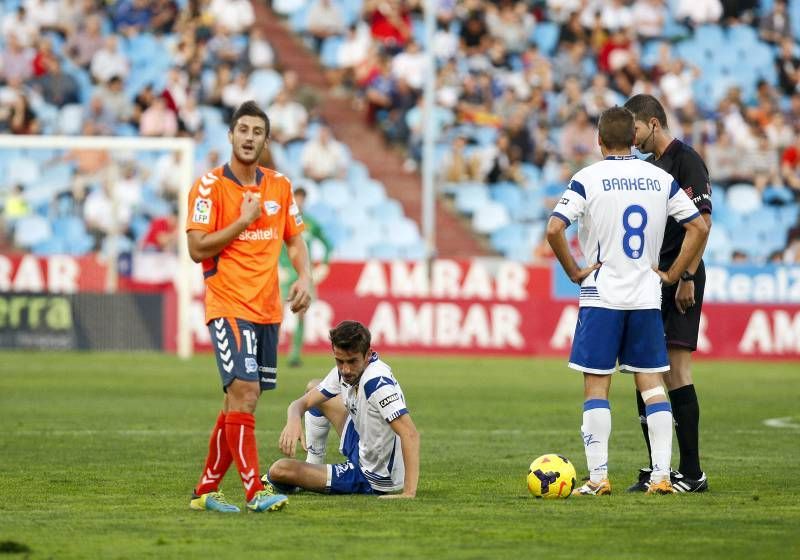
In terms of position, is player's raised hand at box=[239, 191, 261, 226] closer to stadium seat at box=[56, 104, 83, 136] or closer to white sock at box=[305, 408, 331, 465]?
white sock at box=[305, 408, 331, 465]

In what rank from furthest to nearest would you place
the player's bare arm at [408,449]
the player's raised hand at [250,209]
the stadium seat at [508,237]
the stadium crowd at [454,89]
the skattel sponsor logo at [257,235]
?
the stadium seat at [508,237] < the stadium crowd at [454,89] < the player's bare arm at [408,449] < the skattel sponsor logo at [257,235] < the player's raised hand at [250,209]

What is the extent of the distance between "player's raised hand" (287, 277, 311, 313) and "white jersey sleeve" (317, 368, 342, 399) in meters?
1.01

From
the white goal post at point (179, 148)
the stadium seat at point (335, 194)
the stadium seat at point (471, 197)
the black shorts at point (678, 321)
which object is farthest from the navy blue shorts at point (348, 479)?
the stadium seat at point (471, 197)

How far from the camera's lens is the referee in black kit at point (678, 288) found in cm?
979

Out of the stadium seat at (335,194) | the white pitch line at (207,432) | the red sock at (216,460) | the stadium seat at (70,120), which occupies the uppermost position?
the stadium seat at (70,120)

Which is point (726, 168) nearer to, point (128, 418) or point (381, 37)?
point (381, 37)

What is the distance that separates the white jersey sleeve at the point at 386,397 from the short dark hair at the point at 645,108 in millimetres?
2263

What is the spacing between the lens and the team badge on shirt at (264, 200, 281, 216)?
8617 mm

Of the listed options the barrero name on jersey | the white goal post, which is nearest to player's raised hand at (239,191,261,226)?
the barrero name on jersey

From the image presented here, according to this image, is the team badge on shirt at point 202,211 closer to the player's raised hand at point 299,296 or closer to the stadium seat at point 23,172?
the player's raised hand at point 299,296

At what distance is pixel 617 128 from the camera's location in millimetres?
9172

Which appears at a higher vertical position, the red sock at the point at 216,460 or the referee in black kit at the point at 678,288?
the referee in black kit at the point at 678,288

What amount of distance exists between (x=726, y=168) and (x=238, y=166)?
22895 mm

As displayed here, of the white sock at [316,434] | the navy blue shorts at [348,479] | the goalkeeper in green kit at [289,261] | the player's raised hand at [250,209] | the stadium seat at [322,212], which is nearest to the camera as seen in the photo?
the player's raised hand at [250,209]
